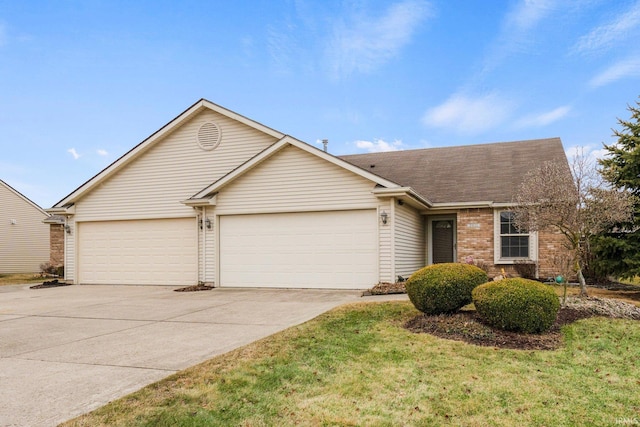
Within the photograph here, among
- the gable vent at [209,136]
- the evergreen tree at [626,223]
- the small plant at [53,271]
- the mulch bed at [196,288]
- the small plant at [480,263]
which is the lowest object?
the small plant at [53,271]

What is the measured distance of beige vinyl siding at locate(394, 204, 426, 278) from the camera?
43.9 feet

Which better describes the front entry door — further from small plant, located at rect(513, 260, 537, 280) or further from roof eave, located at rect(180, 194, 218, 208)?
roof eave, located at rect(180, 194, 218, 208)

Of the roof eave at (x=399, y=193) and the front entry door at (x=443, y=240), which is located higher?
the roof eave at (x=399, y=193)

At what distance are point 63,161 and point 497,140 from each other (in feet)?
62.2

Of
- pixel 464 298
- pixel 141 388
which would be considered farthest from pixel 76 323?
pixel 464 298

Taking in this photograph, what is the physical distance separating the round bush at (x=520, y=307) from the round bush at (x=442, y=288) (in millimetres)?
679

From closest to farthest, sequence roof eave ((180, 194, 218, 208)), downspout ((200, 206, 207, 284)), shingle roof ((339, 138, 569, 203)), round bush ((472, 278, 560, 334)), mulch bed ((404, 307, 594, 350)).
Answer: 1. mulch bed ((404, 307, 594, 350))
2. round bush ((472, 278, 560, 334))
3. roof eave ((180, 194, 218, 208))
4. downspout ((200, 206, 207, 284))
5. shingle roof ((339, 138, 569, 203))

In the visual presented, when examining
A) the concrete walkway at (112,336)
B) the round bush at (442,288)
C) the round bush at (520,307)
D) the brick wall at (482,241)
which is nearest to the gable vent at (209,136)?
the concrete walkway at (112,336)

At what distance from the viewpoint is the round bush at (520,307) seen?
22.1 feet

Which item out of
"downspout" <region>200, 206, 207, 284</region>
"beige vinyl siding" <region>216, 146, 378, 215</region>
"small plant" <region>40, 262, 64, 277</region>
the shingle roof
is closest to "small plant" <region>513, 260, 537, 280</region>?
the shingle roof

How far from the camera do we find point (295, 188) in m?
13.9

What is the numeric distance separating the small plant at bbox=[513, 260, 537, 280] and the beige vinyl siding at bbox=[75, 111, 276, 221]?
972 cm

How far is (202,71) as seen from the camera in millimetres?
16844

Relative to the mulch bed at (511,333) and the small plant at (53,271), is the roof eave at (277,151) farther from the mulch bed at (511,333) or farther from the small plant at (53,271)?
the small plant at (53,271)
